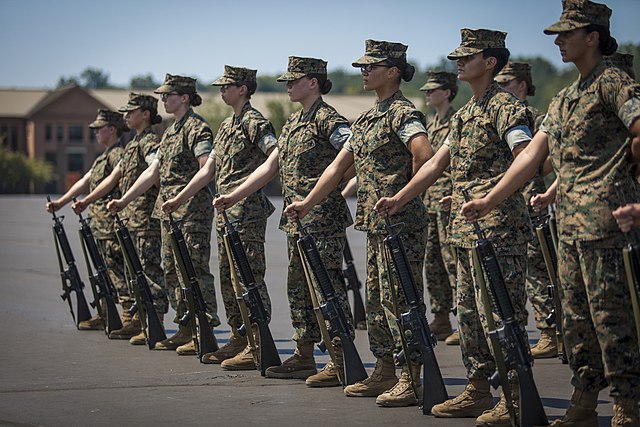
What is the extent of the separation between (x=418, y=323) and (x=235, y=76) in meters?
3.36

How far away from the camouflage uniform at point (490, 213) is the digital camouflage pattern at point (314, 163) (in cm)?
164

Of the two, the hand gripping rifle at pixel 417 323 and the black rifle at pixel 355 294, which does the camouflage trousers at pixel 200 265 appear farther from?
the hand gripping rifle at pixel 417 323

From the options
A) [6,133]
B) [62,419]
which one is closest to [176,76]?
[62,419]

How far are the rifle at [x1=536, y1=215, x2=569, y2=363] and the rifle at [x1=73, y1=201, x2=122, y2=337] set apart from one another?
14.9 feet

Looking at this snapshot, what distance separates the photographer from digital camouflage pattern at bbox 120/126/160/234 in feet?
38.5

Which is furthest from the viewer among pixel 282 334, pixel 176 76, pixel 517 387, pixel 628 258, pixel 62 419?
pixel 282 334

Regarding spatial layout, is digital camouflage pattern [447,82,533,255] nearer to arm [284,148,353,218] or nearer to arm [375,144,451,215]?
arm [375,144,451,215]

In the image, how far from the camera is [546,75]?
168375 mm

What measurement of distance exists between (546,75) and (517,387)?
165 meters

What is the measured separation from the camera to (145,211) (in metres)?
11.8

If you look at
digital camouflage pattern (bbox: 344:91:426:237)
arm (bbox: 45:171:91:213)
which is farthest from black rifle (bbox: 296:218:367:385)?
arm (bbox: 45:171:91:213)

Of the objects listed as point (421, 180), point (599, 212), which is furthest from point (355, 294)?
point (599, 212)

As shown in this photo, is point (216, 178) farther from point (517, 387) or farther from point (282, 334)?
point (517, 387)

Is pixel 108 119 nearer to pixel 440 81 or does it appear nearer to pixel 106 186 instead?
pixel 106 186
